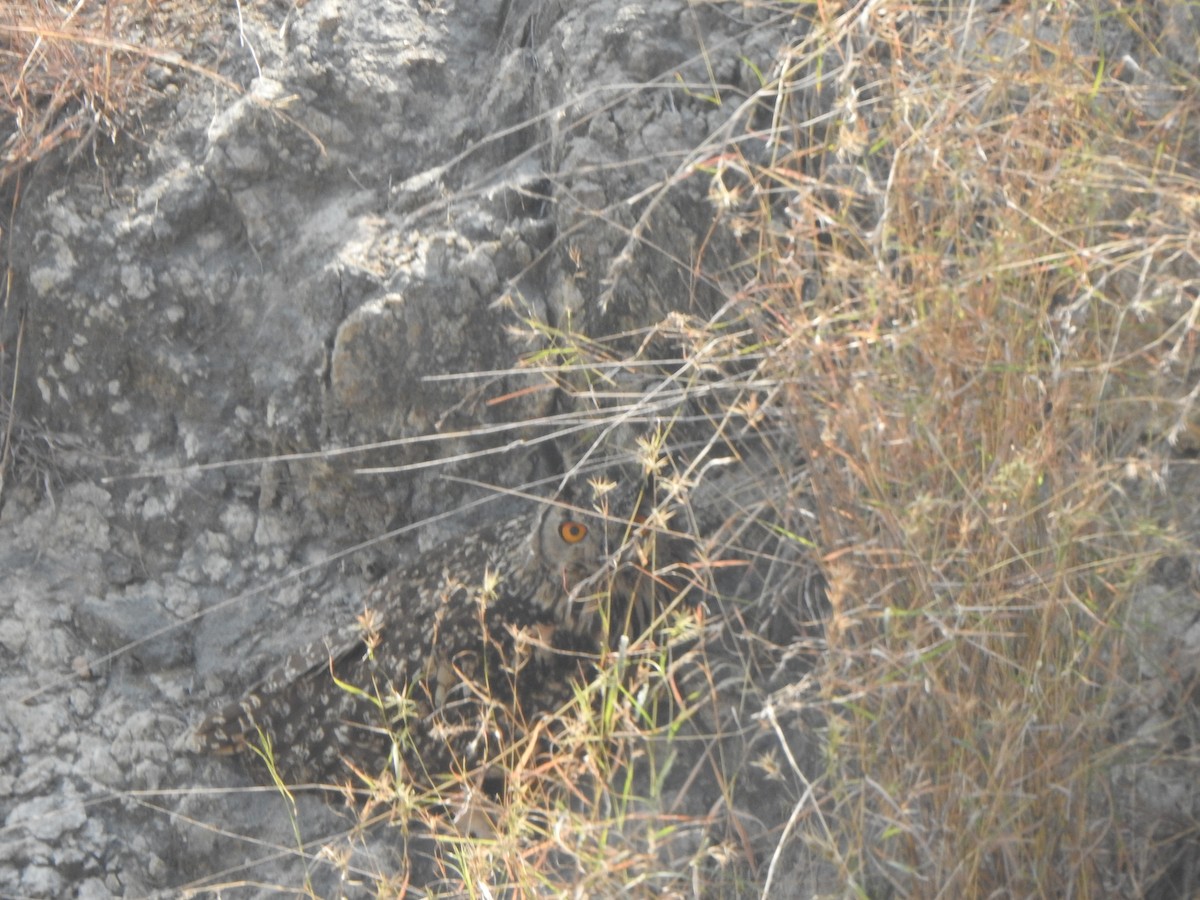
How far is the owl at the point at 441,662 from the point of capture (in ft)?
10.7

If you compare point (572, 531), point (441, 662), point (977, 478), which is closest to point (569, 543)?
point (572, 531)

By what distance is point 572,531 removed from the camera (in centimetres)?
330

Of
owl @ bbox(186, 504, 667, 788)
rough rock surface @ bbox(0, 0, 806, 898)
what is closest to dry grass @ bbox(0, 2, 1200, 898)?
owl @ bbox(186, 504, 667, 788)

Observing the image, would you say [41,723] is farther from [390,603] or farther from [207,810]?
[390,603]

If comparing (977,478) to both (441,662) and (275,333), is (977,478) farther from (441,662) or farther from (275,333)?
(275,333)

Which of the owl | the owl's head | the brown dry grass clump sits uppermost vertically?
the brown dry grass clump

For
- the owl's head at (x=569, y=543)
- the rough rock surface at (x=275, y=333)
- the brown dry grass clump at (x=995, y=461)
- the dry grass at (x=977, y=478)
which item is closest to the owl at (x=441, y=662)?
the owl's head at (x=569, y=543)

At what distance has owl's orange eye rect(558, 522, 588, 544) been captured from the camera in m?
3.30

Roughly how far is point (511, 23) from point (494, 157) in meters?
0.42

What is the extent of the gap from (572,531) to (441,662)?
447mm

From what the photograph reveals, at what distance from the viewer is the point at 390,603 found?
3.51m

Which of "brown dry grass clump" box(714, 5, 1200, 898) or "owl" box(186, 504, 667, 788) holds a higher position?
"brown dry grass clump" box(714, 5, 1200, 898)

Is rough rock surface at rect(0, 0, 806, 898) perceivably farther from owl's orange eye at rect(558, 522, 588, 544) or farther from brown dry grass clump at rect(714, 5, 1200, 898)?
brown dry grass clump at rect(714, 5, 1200, 898)

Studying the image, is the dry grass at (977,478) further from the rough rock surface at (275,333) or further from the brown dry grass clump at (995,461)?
the rough rock surface at (275,333)
